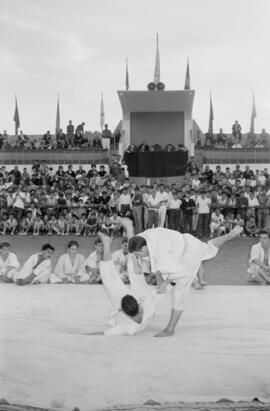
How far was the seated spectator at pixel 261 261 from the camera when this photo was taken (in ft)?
31.2

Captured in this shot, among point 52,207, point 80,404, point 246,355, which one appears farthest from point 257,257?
point 52,207

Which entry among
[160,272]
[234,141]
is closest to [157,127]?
[234,141]

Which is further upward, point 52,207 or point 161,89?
point 161,89

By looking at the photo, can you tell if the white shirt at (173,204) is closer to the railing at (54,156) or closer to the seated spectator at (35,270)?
the railing at (54,156)

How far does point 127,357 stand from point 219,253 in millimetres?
8447

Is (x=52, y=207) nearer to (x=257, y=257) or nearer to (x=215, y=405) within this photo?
(x=257, y=257)

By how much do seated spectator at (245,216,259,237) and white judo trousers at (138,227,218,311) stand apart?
9.94 meters

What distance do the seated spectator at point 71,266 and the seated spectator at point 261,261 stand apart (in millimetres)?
2812

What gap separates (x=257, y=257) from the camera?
9758 millimetres

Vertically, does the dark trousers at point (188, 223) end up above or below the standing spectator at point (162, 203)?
below

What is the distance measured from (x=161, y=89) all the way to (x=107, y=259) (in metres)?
18.5

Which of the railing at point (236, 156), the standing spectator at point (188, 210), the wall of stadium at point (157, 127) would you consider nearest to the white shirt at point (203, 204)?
the standing spectator at point (188, 210)

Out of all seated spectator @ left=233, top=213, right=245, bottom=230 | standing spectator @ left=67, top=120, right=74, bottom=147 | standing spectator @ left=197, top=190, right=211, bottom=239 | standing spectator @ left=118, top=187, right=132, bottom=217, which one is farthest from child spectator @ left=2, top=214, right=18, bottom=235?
standing spectator @ left=67, top=120, right=74, bottom=147

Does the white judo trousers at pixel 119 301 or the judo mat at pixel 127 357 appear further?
the white judo trousers at pixel 119 301
